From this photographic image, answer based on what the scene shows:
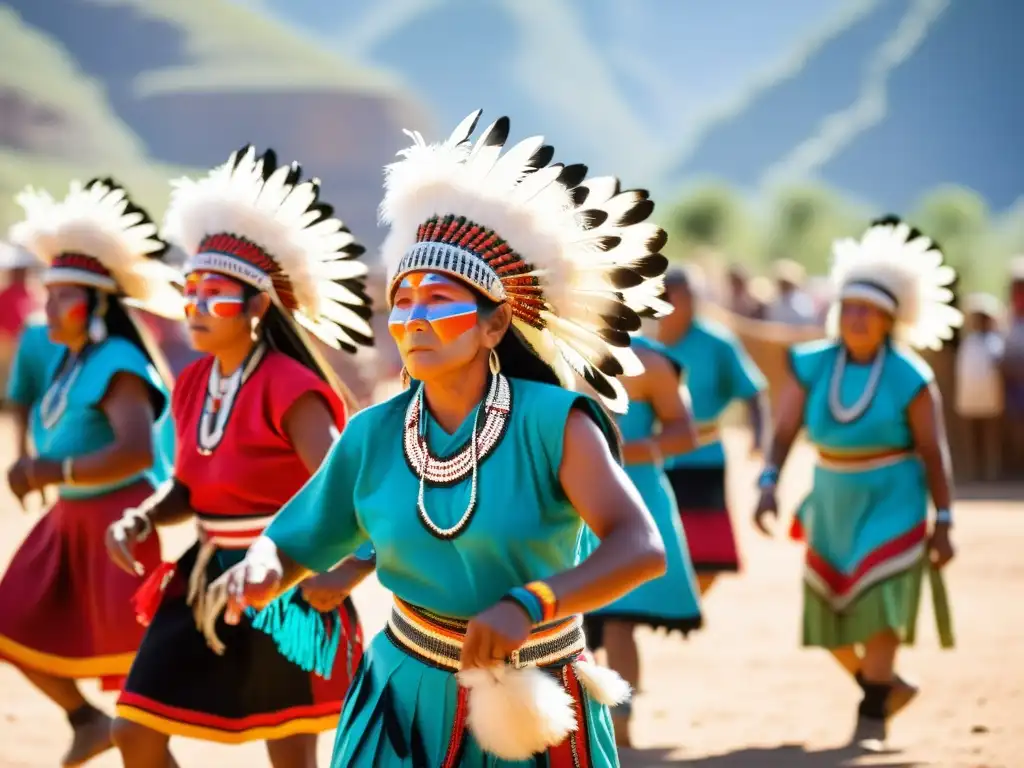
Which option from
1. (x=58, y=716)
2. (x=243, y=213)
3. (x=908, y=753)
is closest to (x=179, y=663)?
(x=243, y=213)

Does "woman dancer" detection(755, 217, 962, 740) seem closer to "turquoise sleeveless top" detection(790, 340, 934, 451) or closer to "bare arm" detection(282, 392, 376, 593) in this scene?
"turquoise sleeveless top" detection(790, 340, 934, 451)

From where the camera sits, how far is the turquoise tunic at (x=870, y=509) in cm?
749

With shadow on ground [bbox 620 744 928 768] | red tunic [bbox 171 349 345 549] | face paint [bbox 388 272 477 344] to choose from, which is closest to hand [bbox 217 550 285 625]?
face paint [bbox 388 272 477 344]

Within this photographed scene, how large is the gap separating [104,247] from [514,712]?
390 cm

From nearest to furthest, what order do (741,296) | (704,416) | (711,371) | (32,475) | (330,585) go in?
(330,585) < (32,475) < (704,416) < (711,371) < (741,296)

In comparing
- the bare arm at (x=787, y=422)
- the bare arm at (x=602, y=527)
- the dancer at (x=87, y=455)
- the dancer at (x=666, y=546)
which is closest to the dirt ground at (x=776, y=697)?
the dancer at (x=666, y=546)

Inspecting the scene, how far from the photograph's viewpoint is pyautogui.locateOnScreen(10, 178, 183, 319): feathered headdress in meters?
6.81

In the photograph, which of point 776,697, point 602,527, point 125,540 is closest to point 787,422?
point 776,697

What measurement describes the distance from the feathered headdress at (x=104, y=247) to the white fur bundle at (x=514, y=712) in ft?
11.5

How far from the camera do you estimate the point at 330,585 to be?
4.46 m

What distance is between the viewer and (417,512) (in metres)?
3.79

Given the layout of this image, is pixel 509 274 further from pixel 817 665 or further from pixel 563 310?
pixel 817 665

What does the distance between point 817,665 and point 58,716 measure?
4204 mm

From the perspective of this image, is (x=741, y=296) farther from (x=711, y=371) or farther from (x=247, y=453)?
(x=247, y=453)
